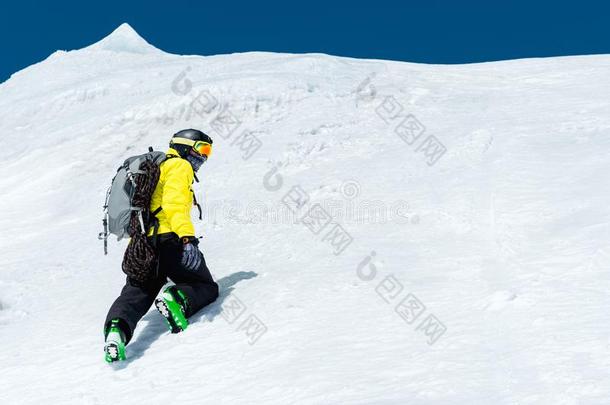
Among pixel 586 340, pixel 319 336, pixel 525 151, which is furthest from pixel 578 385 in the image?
pixel 525 151

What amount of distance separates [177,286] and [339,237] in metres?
2.05

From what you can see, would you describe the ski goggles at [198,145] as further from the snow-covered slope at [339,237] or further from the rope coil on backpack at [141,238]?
the snow-covered slope at [339,237]

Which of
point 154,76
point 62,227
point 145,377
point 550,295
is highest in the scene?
point 154,76

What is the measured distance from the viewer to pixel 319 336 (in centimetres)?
389

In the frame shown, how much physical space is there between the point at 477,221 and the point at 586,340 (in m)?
2.56

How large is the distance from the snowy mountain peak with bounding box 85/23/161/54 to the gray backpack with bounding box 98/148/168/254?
14145 millimetres

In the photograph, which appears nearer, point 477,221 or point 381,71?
point 477,221

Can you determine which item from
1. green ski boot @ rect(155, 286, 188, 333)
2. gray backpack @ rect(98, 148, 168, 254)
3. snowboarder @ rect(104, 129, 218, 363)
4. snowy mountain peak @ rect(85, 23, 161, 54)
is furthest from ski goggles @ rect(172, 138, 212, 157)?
snowy mountain peak @ rect(85, 23, 161, 54)

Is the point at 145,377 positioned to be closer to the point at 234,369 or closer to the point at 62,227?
the point at 234,369

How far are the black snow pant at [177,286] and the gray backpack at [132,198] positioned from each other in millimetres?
225

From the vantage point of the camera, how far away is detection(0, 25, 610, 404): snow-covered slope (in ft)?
11.0

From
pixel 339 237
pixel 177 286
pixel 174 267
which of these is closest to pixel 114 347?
pixel 177 286

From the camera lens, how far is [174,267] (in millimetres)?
4715

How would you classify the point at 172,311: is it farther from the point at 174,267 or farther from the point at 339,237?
the point at 339,237
